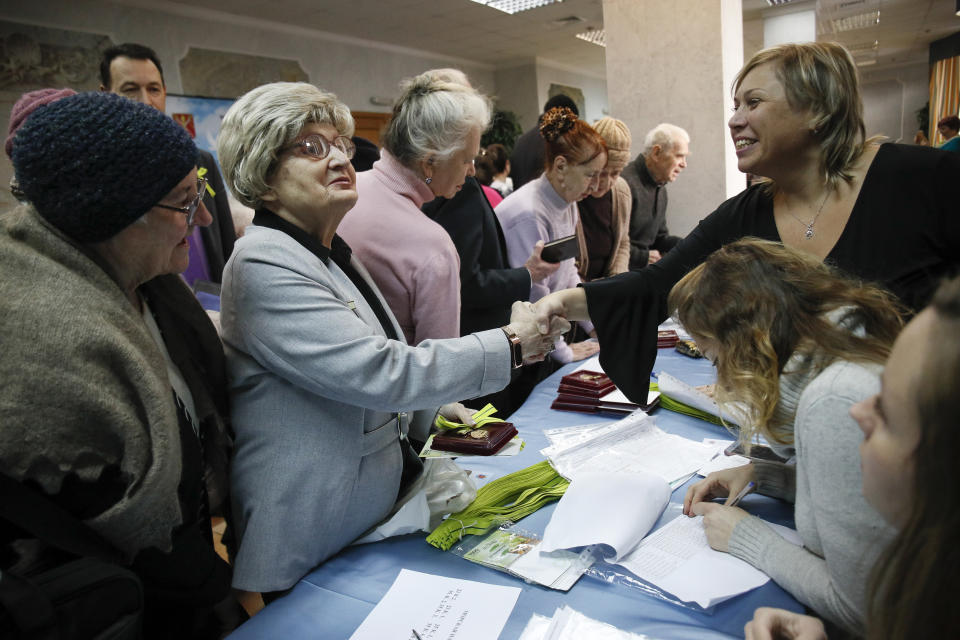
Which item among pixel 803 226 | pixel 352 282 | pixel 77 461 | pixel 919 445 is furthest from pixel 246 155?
pixel 803 226

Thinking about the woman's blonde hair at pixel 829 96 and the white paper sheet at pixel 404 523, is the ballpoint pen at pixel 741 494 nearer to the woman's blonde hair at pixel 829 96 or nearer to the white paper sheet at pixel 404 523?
the white paper sheet at pixel 404 523

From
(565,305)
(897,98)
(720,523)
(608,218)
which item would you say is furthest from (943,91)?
(720,523)

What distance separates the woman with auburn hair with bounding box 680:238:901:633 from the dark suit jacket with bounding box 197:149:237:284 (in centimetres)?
231

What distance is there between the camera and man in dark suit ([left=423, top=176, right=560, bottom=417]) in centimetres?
265

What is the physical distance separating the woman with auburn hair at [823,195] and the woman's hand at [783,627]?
88cm

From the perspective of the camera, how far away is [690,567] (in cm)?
124

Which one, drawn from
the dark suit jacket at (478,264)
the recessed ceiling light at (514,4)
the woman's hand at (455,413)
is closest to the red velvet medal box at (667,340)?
the dark suit jacket at (478,264)

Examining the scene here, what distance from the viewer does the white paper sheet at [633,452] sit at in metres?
1.69

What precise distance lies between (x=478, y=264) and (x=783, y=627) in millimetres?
1939

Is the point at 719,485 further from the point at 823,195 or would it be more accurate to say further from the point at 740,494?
the point at 823,195

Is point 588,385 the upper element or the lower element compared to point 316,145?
lower

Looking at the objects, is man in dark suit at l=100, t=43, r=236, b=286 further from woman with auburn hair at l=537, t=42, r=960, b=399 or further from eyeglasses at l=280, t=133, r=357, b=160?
woman with auburn hair at l=537, t=42, r=960, b=399

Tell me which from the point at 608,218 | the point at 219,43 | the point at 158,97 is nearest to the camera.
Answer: the point at 158,97

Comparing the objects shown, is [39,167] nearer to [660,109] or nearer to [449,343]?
[449,343]
